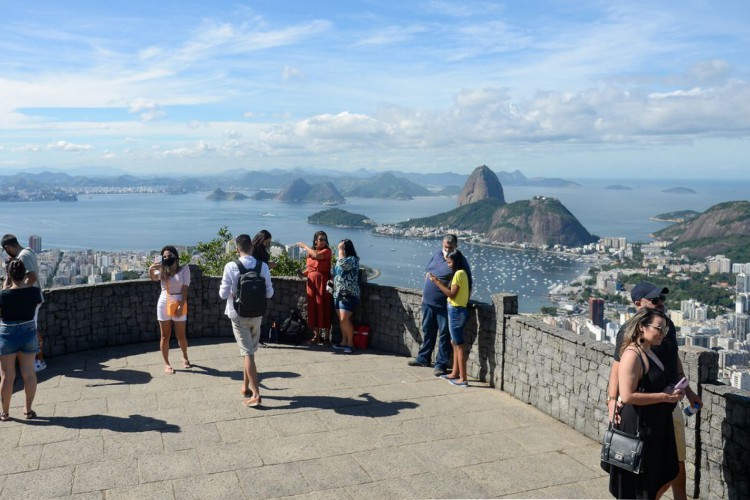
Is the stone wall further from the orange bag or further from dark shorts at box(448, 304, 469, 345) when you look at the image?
the orange bag

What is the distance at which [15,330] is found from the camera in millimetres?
5883

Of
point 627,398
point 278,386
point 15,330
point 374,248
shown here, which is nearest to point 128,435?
point 15,330

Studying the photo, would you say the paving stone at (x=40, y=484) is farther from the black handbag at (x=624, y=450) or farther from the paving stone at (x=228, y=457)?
the black handbag at (x=624, y=450)

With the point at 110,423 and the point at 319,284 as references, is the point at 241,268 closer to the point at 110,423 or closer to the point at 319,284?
the point at 110,423

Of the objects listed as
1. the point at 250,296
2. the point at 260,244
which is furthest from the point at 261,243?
the point at 250,296

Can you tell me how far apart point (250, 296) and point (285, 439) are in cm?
147

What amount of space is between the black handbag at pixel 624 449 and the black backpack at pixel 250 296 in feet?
12.1

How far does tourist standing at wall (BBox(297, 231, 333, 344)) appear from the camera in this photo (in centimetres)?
908

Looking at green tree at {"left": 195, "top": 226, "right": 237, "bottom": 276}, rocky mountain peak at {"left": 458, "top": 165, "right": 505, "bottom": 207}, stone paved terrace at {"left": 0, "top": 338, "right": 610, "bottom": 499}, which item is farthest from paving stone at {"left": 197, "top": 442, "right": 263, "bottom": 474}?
rocky mountain peak at {"left": 458, "top": 165, "right": 505, "bottom": 207}

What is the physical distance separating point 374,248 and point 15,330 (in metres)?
93.7

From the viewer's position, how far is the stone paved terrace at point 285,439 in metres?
4.92

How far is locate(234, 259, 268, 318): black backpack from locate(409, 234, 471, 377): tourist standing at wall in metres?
2.22

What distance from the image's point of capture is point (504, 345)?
7266 millimetres

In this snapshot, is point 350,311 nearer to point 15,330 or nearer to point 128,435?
point 128,435
